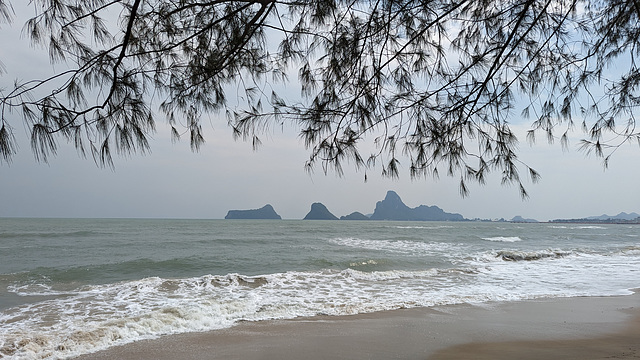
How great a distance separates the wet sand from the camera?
391 cm

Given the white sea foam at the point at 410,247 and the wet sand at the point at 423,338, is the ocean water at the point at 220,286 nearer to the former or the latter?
the wet sand at the point at 423,338

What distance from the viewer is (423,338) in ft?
14.5

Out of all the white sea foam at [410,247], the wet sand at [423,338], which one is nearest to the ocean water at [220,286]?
the wet sand at [423,338]

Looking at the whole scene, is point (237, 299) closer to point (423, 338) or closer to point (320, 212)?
point (423, 338)

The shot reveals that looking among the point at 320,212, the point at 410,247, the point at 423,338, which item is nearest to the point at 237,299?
the point at 423,338

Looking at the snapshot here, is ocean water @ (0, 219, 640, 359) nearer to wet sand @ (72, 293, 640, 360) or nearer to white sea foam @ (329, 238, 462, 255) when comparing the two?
wet sand @ (72, 293, 640, 360)

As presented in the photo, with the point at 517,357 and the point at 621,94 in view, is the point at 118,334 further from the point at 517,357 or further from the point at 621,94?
the point at 621,94

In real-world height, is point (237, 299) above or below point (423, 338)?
below

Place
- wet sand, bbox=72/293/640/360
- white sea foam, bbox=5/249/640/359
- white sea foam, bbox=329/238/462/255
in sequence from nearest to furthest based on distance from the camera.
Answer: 1. wet sand, bbox=72/293/640/360
2. white sea foam, bbox=5/249/640/359
3. white sea foam, bbox=329/238/462/255

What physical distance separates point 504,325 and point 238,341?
3.30m

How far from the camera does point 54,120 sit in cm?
212

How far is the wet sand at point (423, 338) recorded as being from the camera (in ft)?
12.8

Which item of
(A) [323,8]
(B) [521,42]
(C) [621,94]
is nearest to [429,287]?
(C) [621,94]

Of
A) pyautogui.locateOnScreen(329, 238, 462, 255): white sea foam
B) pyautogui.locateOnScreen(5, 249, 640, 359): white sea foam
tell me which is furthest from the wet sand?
pyautogui.locateOnScreen(329, 238, 462, 255): white sea foam
